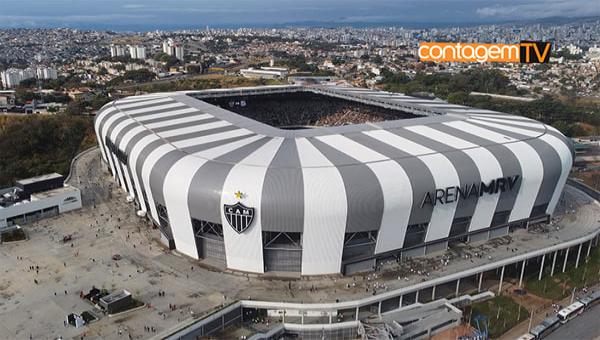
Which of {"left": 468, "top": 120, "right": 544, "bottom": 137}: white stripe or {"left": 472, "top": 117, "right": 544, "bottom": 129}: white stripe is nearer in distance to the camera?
{"left": 468, "top": 120, "right": 544, "bottom": 137}: white stripe

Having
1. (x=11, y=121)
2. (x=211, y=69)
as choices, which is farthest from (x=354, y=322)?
(x=211, y=69)

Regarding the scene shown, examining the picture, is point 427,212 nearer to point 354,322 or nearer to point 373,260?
point 373,260

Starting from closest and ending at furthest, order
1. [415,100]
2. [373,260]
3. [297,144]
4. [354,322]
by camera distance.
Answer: [354,322] < [373,260] < [297,144] < [415,100]

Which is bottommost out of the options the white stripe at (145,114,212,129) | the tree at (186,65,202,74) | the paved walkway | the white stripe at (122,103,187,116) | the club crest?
the paved walkway

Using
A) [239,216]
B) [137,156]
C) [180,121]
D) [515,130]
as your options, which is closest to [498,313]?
[515,130]

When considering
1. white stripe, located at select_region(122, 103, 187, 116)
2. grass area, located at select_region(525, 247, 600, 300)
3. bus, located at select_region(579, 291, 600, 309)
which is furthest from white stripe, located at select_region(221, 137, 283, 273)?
bus, located at select_region(579, 291, 600, 309)

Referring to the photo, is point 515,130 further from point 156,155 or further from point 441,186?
point 156,155

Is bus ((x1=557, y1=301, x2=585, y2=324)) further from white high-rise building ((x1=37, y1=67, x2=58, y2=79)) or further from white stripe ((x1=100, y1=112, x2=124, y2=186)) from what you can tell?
white high-rise building ((x1=37, y1=67, x2=58, y2=79))
